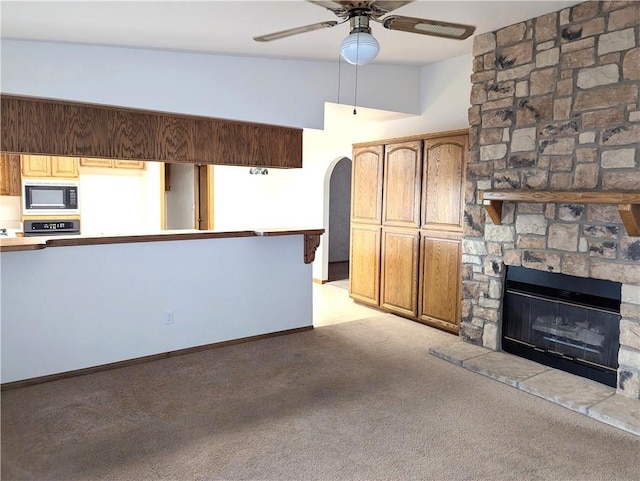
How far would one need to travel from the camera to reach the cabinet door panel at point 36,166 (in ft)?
18.2

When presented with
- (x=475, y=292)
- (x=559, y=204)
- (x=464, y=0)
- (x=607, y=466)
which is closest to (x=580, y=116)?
(x=559, y=204)

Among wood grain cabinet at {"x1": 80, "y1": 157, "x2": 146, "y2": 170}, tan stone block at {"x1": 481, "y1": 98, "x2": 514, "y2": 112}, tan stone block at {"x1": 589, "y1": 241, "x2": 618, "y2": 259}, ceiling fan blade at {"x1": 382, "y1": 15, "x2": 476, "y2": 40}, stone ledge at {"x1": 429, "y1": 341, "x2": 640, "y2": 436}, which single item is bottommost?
stone ledge at {"x1": 429, "y1": 341, "x2": 640, "y2": 436}

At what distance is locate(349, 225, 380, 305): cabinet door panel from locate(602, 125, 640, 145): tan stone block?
2643mm

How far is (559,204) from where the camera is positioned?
3.57 metres

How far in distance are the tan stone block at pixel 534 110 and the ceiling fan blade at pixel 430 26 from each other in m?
1.50

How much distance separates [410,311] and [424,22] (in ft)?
11.1

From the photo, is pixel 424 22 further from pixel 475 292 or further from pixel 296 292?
pixel 296 292

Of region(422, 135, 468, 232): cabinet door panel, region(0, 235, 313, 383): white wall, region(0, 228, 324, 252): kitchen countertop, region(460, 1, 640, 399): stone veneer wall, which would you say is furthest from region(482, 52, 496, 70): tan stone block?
region(0, 235, 313, 383): white wall

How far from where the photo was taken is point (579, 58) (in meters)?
3.42

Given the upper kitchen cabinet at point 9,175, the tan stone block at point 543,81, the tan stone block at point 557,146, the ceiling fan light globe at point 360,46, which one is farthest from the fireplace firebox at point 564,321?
the upper kitchen cabinet at point 9,175

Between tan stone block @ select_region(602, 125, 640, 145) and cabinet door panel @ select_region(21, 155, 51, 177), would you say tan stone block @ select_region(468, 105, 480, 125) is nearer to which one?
tan stone block @ select_region(602, 125, 640, 145)

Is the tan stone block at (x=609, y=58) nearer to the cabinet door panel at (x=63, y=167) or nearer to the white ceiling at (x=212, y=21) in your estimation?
the white ceiling at (x=212, y=21)

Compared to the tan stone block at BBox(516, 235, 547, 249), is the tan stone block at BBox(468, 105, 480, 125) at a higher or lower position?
higher

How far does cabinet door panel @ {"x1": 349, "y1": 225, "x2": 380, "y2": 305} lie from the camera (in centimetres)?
555
